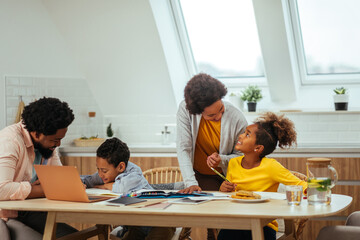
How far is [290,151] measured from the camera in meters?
4.13

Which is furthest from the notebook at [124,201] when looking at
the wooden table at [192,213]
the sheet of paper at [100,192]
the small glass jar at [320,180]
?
the small glass jar at [320,180]

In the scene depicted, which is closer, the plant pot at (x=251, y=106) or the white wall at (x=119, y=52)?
the white wall at (x=119, y=52)

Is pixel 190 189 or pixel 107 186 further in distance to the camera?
pixel 107 186

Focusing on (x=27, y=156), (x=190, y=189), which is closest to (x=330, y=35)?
(x=190, y=189)

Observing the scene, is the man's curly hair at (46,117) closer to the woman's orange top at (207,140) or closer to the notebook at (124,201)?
the notebook at (124,201)

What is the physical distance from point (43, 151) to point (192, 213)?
110 cm

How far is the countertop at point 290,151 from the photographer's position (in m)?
4.04

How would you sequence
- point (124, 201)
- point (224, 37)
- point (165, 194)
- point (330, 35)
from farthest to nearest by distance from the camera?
point (224, 37) < point (330, 35) < point (165, 194) < point (124, 201)

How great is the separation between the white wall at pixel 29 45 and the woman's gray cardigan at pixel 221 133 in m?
2.02

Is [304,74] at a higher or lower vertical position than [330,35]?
lower

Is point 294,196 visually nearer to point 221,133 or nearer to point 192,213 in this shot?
point 192,213

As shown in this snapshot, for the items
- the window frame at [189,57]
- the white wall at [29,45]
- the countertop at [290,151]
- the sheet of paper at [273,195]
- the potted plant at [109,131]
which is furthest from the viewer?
the potted plant at [109,131]

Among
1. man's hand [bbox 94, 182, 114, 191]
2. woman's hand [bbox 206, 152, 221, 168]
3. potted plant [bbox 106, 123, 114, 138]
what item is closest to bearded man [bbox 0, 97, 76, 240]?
man's hand [bbox 94, 182, 114, 191]

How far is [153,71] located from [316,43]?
160 centimetres
